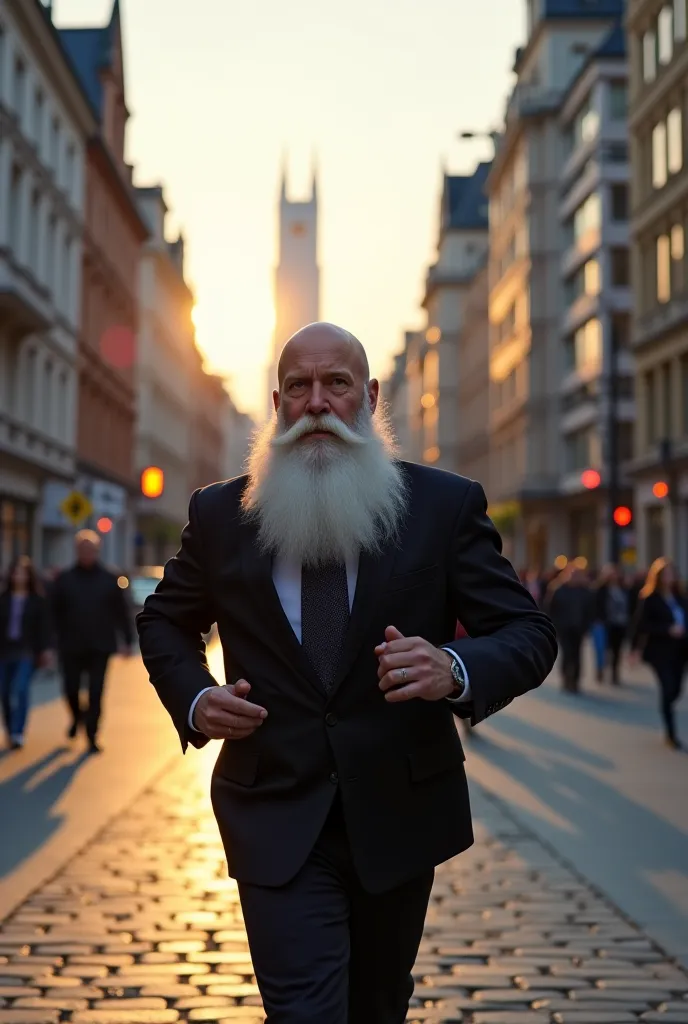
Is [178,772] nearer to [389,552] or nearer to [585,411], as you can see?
[389,552]

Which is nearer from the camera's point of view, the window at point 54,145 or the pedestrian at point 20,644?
the pedestrian at point 20,644

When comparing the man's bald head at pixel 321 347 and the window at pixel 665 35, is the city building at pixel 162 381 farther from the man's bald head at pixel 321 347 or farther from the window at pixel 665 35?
the man's bald head at pixel 321 347

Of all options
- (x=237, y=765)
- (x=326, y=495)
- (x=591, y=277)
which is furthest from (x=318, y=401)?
(x=591, y=277)

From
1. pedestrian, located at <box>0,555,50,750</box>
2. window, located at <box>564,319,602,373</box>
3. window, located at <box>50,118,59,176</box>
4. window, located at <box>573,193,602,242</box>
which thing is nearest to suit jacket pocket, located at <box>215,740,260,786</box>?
pedestrian, located at <box>0,555,50,750</box>

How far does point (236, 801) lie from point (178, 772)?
9.75 metres

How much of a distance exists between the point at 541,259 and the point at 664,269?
82.7 feet

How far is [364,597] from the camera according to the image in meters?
3.59

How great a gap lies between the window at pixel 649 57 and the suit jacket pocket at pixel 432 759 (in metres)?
44.4

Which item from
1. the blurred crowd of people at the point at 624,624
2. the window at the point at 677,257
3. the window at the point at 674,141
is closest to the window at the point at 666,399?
the window at the point at 677,257

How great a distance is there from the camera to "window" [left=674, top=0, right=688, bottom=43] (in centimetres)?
4188

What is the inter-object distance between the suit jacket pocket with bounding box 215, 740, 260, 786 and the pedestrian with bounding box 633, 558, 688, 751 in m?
12.2

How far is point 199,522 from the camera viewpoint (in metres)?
3.87

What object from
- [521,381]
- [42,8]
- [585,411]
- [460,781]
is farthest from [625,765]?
[521,381]

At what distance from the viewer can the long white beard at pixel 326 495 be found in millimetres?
3674
